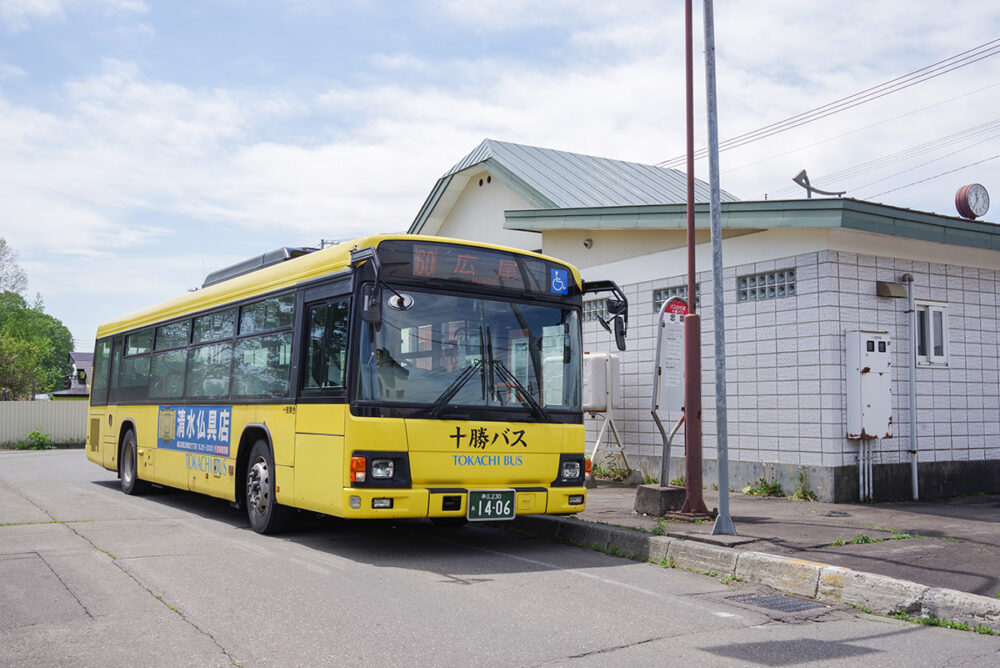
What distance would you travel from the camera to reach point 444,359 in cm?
820

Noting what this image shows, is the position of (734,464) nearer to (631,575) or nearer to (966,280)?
(966,280)

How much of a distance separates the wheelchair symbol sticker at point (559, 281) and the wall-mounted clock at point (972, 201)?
7.81 m

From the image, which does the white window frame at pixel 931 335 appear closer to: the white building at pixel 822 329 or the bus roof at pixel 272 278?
the white building at pixel 822 329

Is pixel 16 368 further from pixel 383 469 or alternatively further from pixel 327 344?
pixel 383 469

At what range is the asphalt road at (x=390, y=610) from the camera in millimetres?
5121

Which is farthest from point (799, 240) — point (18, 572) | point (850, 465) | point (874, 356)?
point (18, 572)

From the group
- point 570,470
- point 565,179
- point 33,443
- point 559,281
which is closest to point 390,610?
point 570,470

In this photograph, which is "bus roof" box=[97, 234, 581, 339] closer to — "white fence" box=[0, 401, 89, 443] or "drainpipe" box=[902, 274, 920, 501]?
"drainpipe" box=[902, 274, 920, 501]

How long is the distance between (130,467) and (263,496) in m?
5.60

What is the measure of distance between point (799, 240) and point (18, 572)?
9.82 metres

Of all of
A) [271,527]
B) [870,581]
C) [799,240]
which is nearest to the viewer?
[870,581]

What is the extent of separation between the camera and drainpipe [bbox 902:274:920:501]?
12203mm

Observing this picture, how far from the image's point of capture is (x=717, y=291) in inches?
344

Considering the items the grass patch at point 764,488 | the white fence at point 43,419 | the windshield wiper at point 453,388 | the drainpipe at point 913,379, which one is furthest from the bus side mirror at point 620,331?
the white fence at point 43,419
